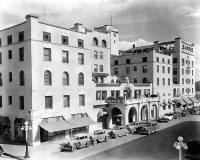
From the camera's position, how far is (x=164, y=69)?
6188 cm

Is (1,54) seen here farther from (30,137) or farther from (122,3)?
(122,3)

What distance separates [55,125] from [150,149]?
519 inches

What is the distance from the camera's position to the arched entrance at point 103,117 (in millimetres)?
43200

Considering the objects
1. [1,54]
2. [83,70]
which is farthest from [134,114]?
[1,54]

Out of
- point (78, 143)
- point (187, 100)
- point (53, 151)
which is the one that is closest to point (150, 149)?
point (78, 143)

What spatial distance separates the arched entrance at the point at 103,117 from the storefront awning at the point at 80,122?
14.8 ft

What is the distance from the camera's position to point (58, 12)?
26.1 m

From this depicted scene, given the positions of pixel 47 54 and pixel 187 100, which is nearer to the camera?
pixel 47 54

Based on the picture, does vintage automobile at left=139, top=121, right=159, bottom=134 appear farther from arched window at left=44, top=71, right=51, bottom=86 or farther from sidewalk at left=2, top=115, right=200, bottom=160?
arched window at left=44, top=71, right=51, bottom=86

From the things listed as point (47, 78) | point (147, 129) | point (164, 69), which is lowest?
point (147, 129)

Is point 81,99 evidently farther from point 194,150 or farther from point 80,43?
point 194,150

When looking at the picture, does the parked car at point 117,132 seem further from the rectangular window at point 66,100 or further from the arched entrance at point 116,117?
the arched entrance at point 116,117

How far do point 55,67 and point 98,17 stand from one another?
12.9 metres

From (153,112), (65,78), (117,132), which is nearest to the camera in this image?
(117,132)
